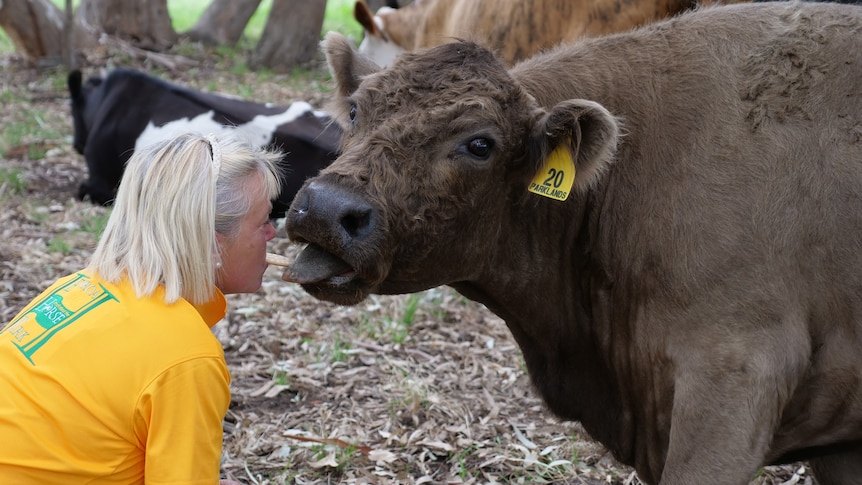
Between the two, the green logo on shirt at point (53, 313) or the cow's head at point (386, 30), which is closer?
the green logo on shirt at point (53, 313)

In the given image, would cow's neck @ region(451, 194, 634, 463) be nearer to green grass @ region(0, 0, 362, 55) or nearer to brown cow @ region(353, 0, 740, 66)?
brown cow @ region(353, 0, 740, 66)

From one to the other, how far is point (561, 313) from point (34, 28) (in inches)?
464

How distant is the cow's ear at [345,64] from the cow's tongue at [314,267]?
3.80 feet

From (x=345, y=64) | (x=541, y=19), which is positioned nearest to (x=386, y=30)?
(x=541, y=19)

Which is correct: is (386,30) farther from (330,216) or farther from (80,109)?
(330,216)

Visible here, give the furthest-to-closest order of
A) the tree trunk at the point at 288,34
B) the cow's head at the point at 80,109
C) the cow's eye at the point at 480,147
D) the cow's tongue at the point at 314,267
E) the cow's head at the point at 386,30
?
the tree trunk at the point at 288,34, the cow's head at the point at 386,30, the cow's head at the point at 80,109, the cow's eye at the point at 480,147, the cow's tongue at the point at 314,267

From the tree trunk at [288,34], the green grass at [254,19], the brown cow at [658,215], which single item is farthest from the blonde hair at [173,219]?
the green grass at [254,19]

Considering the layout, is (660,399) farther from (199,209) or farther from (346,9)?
(346,9)

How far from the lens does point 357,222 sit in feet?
10.7

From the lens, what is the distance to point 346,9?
22156mm

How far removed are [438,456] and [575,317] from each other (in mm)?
1331

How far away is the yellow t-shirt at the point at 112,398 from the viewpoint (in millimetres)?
2787

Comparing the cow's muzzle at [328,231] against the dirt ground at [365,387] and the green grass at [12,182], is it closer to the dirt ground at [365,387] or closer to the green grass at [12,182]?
the dirt ground at [365,387]

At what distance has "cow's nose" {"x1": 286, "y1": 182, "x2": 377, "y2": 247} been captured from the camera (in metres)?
3.17
